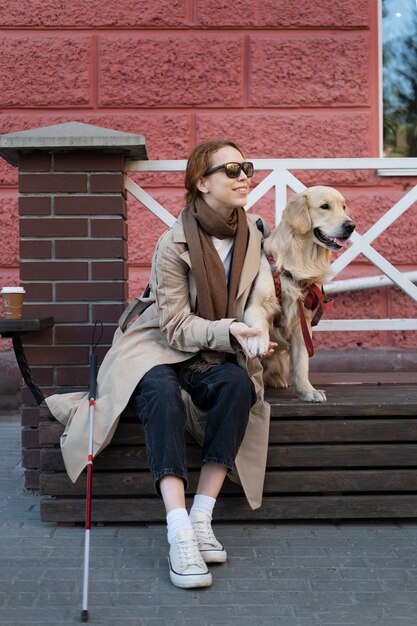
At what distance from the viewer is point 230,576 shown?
9.40ft

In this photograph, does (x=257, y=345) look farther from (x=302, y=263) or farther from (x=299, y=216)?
(x=299, y=216)

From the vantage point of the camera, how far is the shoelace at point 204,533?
2.99 m

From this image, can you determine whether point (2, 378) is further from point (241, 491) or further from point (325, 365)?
point (241, 491)

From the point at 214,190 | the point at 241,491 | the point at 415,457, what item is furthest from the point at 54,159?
the point at 415,457

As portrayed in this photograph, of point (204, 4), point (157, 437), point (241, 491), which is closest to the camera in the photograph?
point (157, 437)

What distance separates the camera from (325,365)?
596 centimetres

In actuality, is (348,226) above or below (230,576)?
above

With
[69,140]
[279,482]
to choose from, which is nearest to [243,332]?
[279,482]

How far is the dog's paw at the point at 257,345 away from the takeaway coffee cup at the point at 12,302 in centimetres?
112

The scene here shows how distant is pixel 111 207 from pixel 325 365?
2.65 m

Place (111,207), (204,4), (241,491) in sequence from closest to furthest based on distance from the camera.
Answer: (241,491)
(111,207)
(204,4)

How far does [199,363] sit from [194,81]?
325cm

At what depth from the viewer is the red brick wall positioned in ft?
19.4

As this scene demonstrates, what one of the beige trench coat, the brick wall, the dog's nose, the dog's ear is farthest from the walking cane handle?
the dog's nose
